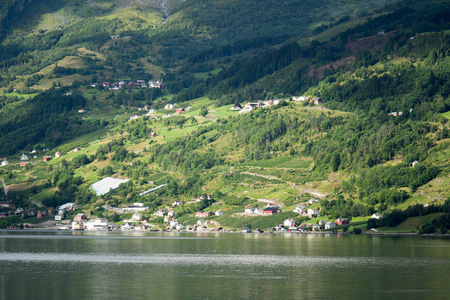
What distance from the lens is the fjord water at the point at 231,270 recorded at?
59.2 meters

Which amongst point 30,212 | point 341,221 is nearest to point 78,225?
point 30,212

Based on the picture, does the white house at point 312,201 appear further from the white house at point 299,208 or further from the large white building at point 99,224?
the large white building at point 99,224

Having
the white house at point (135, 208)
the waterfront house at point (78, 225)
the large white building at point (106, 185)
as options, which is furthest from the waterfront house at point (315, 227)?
the large white building at point (106, 185)

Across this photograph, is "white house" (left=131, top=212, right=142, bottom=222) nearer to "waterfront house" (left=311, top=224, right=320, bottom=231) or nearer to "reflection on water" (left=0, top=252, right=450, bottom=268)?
"waterfront house" (left=311, top=224, right=320, bottom=231)

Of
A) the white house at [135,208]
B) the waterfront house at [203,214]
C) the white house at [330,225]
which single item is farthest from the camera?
the white house at [135,208]

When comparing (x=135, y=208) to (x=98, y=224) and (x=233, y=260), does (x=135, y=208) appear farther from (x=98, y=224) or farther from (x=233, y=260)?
(x=233, y=260)

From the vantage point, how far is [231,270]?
2982 inches

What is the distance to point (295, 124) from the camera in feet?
643

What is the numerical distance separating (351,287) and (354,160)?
102338 mm

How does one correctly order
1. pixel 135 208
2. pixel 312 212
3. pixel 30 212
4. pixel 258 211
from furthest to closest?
pixel 30 212
pixel 135 208
pixel 258 211
pixel 312 212

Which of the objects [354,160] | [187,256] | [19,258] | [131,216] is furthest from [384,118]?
[19,258]

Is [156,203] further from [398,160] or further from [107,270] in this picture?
[107,270]

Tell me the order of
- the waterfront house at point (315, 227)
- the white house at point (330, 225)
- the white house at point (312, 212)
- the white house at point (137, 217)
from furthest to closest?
the white house at point (137, 217), the white house at point (312, 212), the waterfront house at point (315, 227), the white house at point (330, 225)

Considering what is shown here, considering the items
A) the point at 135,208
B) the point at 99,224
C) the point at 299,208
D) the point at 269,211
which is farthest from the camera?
the point at 135,208
